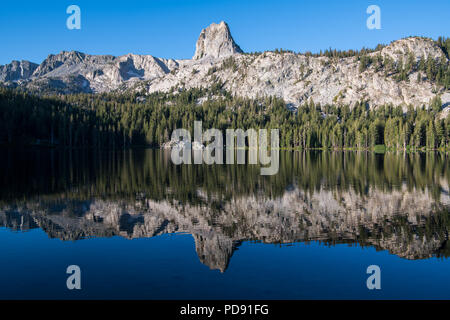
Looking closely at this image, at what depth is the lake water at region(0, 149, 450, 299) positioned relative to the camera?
1487 cm

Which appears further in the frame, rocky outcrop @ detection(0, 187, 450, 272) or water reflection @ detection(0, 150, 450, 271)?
water reflection @ detection(0, 150, 450, 271)

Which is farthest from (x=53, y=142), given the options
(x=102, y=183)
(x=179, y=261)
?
(x=179, y=261)

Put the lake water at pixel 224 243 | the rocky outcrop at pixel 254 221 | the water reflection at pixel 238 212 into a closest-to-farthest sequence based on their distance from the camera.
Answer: the lake water at pixel 224 243 → the rocky outcrop at pixel 254 221 → the water reflection at pixel 238 212

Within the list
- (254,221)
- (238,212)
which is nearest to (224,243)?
(254,221)

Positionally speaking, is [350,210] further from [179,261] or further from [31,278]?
[31,278]

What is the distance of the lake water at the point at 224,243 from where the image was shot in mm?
14867

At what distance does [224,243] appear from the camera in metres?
20.7

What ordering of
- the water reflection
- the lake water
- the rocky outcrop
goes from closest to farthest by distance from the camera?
the lake water, the rocky outcrop, the water reflection

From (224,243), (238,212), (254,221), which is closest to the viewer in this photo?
(224,243)

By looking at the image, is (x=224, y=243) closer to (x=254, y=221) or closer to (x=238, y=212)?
(x=254, y=221)

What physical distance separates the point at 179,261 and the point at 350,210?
1693 cm

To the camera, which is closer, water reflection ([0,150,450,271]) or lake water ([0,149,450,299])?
lake water ([0,149,450,299])

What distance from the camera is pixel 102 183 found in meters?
43.7

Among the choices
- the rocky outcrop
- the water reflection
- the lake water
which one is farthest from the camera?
the water reflection
